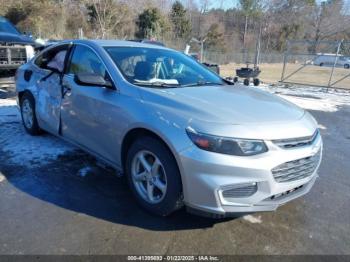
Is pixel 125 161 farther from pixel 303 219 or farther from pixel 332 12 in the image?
pixel 332 12

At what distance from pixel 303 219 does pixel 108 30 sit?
2624 cm

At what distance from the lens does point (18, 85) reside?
5531 millimetres

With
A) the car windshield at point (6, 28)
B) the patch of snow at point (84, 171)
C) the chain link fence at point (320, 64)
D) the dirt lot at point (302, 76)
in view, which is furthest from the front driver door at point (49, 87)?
the dirt lot at point (302, 76)

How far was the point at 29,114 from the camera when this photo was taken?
210 inches

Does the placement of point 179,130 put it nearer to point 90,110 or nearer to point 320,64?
point 90,110

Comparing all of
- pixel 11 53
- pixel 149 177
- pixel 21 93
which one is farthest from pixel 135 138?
pixel 11 53

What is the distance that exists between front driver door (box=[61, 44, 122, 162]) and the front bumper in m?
1.07

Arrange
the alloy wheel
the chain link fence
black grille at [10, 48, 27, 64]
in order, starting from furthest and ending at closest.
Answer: the chain link fence < black grille at [10, 48, 27, 64] < the alloy wheel

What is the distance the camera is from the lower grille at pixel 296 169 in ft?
9.00

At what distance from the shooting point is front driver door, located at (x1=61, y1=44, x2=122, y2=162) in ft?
11.5

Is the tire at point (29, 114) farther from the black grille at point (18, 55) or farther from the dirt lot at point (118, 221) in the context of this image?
the black grille at point (18, 55)

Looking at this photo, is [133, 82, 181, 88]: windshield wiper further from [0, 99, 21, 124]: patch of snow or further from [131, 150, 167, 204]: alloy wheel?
[0, 99, 21, 124]: patch of snow

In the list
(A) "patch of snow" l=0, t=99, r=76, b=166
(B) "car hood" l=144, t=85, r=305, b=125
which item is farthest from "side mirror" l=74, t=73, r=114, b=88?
(A) "patch of snow" l=0, t=99, r=76, b=166

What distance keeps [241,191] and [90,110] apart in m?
1.98
